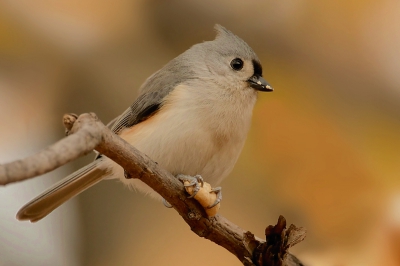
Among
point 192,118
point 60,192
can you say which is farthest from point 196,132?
point 60,192

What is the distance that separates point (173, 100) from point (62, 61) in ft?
3.11

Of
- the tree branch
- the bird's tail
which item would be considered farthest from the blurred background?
the tree branch

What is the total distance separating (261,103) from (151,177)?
3.65 ft

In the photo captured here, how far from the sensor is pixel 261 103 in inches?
78.1

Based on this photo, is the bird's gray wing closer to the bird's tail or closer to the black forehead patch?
the bird's tail

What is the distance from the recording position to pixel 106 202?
2141mm

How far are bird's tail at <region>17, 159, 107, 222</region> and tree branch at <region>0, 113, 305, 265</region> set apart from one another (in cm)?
44

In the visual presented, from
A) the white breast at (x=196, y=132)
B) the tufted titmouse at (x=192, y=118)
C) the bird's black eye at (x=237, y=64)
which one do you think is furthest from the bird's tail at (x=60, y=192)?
the bird's black eye at (x=237, y=64)

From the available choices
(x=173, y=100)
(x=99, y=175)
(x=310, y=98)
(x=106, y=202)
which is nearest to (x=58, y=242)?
(x=106, y=202)

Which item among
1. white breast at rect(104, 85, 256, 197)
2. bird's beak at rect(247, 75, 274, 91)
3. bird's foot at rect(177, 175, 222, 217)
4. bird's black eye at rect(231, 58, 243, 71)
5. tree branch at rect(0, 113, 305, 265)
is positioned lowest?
tree branch at rect(0, 113, 305, 265)

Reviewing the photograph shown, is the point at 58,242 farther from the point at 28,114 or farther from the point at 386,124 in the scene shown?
the point at 386,124

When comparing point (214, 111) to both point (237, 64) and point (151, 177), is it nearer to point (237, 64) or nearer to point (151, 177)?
point (237, 64)

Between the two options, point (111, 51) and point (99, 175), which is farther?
point (111, 51)

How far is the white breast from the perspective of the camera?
3.90ft
